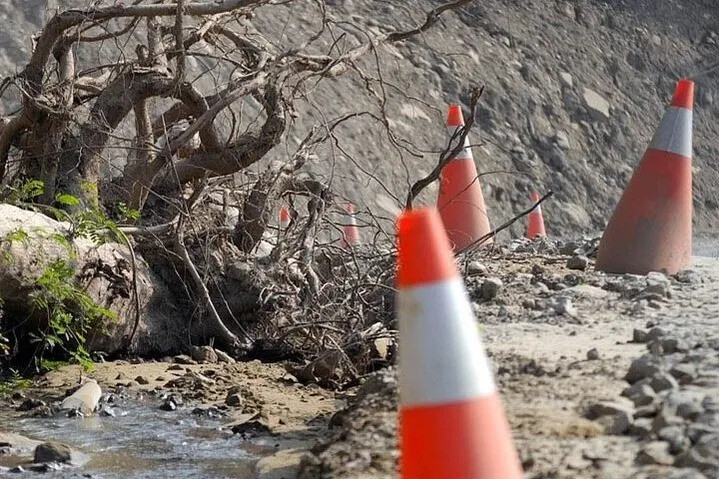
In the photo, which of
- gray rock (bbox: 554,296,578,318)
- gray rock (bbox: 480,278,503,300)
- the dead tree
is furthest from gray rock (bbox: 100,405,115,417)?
gray rock (bbox: 554,296,578,318)

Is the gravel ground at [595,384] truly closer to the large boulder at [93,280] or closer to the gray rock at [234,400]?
the gray rock at [234,400]

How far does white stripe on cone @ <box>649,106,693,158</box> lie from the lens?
645cm

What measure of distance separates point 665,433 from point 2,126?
5.33m

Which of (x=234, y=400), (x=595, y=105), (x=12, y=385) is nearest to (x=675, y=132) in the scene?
(x=234, y=400)

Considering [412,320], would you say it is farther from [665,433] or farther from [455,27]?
[455,27]

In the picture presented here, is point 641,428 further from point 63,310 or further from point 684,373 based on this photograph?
point 63,310

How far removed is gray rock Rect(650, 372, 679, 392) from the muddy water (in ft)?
4.76

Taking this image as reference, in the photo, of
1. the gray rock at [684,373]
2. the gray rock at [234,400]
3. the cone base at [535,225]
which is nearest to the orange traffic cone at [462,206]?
the cone base at [535,225]

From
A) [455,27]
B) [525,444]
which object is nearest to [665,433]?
[525,444]

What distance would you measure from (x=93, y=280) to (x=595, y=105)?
9365 mm

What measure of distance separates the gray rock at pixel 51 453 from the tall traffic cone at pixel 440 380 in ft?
7.09

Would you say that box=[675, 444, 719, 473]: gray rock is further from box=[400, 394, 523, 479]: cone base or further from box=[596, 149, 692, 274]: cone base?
box=[596, 149, 692, 274]: cone base

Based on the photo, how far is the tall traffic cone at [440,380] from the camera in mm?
2707

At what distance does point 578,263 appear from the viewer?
23.4 feet
